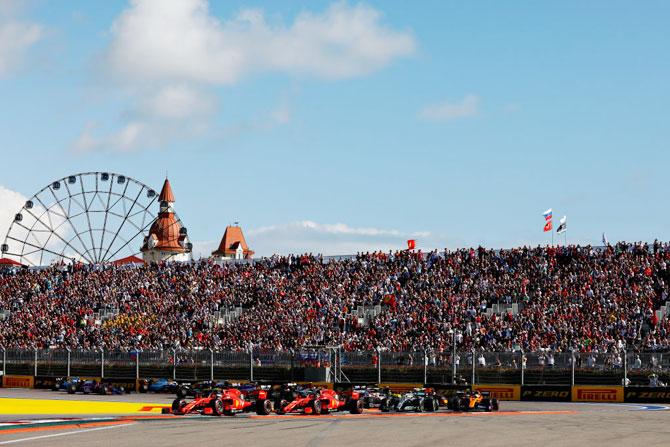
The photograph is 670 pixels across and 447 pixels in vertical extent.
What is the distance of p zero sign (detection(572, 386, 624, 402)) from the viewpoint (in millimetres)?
39606

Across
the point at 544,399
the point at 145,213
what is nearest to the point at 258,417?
the point at 544,399

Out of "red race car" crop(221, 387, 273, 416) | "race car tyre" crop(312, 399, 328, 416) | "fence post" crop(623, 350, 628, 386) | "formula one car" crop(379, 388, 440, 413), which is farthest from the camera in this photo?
"fence post" crop(623, 350, 628, 386)

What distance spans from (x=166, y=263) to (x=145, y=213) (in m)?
20.8

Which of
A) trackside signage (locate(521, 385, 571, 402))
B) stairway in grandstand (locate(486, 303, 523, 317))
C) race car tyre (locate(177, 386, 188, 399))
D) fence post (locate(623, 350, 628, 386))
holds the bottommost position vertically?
trackside signage (locate(521, 385, 571, 402))

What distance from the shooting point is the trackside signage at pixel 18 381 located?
53219mm

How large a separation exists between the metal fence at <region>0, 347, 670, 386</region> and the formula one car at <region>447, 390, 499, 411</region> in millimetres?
7012

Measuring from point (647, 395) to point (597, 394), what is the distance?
195 centimetres

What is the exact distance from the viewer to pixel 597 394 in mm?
39969

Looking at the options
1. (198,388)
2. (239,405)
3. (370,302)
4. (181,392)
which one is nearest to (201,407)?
(239,405)

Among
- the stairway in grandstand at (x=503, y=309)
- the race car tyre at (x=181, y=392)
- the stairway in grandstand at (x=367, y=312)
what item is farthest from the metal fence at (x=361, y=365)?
the race car tyre at (x=181, y=392)

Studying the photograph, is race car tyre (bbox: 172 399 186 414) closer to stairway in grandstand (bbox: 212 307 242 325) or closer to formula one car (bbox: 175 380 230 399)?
formula one car (bbox: 175 380 230 399)

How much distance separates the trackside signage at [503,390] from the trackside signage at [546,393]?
0.79 ft

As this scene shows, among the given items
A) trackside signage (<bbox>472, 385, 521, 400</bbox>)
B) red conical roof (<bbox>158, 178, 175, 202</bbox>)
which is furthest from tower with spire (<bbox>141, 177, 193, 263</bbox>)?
trackside signage (<bbox>472, 385, 521, 400</bbox>)

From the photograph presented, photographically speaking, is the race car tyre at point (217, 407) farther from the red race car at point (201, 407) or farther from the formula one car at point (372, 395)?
the formula one car at point (372, 395)
